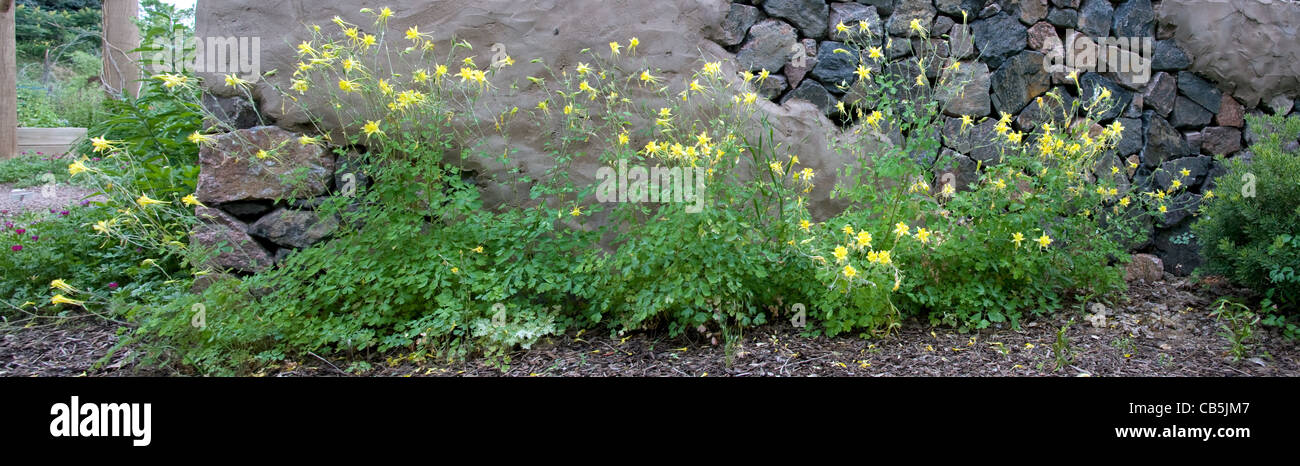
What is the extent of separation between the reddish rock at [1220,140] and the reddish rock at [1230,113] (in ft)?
0.12

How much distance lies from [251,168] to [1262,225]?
4.99 meters

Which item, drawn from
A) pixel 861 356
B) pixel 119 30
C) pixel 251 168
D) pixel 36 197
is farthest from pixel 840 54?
pixel 119 30

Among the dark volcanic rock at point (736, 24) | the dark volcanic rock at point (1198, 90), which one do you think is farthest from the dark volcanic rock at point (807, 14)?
the dark volcanic rock at point (1198, 90)

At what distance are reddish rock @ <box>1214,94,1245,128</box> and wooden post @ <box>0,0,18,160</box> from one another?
36.2 ft

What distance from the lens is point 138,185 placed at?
3.96 meters

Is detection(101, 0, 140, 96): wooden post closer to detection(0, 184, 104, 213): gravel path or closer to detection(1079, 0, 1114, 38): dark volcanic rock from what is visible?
detection(0, 184, 104, 213): gravel path

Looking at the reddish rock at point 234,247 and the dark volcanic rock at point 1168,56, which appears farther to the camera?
the dark volcanic rock at point 1168,56

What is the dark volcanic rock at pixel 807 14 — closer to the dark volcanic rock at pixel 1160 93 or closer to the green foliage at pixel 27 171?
the dark volcanic rock at pixel 1160 93

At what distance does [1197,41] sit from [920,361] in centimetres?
319

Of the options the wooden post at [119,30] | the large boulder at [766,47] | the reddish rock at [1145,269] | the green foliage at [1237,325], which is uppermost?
the wooden post at [119,30]

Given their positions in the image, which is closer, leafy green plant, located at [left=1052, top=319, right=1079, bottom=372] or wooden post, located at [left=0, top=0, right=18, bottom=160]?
leafy green plant, located at [left=1052, top=319, right=1079, bottom=372]

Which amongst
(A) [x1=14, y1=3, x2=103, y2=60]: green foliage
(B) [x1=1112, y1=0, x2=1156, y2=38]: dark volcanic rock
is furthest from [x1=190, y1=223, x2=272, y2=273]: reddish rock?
(A) [x1=14, y1=3, x2=103, y2=60]: green foliage

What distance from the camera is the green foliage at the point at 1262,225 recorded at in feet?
10.3

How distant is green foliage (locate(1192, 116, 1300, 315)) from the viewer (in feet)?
10.3
